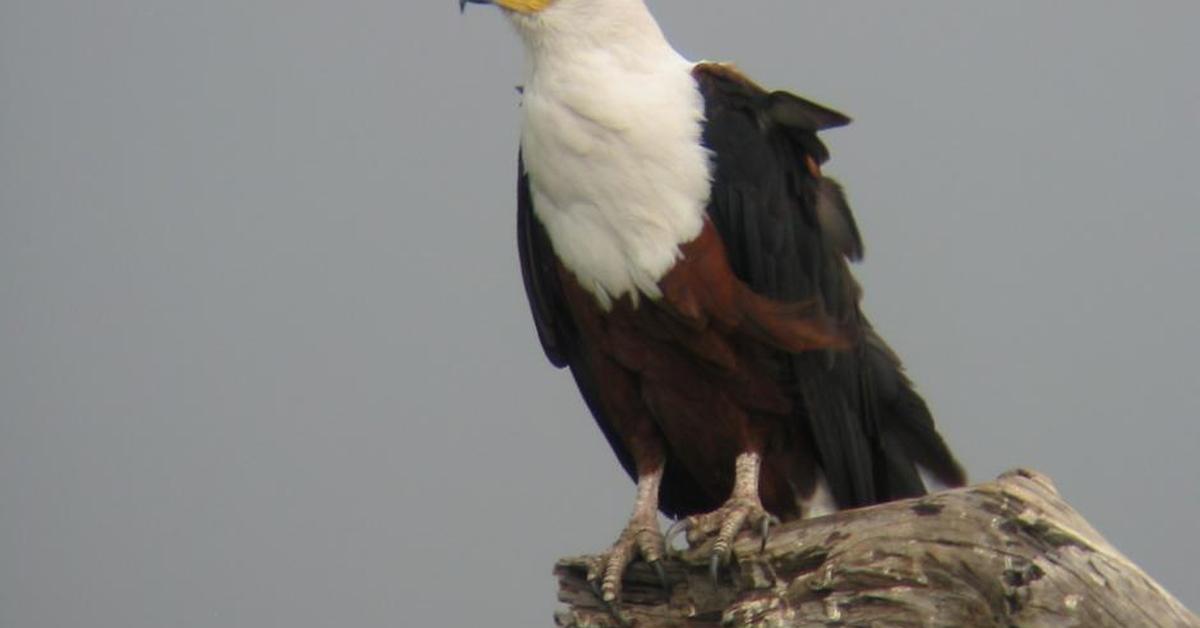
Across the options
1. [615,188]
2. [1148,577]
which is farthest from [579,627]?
[1148,577]

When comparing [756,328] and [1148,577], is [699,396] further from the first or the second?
[1148,577]

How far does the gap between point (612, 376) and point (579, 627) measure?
561 millimetres

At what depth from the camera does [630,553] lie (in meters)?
4.34

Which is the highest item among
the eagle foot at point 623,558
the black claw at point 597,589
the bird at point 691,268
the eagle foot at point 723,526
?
the bird at point 691,268

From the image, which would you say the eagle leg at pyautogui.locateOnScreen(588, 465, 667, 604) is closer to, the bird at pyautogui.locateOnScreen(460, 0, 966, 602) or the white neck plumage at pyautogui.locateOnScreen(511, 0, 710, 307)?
the bird at pyautogui.locateOnScreen(460, 0, 966, 602)

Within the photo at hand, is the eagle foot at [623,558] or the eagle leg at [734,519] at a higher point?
the eagle leg at [734,519]

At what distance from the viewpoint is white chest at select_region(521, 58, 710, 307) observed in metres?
4.18

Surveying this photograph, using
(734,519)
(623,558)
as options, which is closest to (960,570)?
(734,519)

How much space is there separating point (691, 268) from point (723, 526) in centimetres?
56

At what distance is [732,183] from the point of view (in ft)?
13.9

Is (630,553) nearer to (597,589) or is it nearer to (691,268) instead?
(597,589)

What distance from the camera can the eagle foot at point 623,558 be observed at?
4273 mm

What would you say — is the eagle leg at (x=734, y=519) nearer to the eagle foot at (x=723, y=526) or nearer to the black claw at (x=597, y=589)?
the eagle foot at (x=723, y=526)

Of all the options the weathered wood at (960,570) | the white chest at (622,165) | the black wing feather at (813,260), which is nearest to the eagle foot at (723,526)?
the weathered wood at (960,570)
